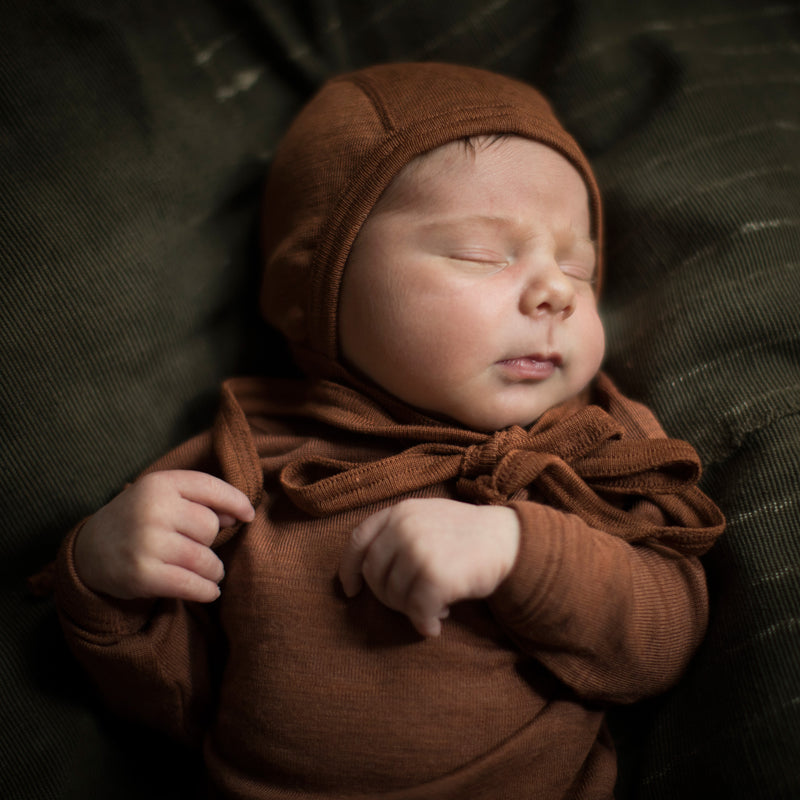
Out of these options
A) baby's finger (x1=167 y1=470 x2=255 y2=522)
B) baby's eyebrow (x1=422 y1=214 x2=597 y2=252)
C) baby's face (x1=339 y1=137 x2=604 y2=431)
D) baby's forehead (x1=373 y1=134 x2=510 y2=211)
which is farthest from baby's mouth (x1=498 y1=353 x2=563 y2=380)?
baby's finger (x1=167 y1=470 x2=255 y2=522)

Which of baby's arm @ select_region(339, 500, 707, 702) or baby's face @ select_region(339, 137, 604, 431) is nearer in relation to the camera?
baby's arm @ select_region(339, 500, 707, 702)

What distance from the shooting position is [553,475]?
3.33 ft

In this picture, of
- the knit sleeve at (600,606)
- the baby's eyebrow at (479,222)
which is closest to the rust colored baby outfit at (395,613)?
the knit sleeve at (600,606)

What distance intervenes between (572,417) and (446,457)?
7.7 inches

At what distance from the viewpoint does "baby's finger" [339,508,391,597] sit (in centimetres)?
94

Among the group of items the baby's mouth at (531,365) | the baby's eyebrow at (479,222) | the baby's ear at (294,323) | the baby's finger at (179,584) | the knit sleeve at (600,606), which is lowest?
the knit sleeve at (600,606)

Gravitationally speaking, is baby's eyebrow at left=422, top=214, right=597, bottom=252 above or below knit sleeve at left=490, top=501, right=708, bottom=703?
above

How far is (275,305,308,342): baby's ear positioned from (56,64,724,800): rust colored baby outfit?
0.05 m

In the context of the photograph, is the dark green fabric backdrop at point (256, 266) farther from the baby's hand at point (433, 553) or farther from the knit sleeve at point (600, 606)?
the baby's hand at point (433, 553)

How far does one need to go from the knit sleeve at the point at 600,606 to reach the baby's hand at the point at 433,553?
0.11 feet

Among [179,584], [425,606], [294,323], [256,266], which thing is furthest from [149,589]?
[256,266]

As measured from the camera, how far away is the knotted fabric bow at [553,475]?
993mm

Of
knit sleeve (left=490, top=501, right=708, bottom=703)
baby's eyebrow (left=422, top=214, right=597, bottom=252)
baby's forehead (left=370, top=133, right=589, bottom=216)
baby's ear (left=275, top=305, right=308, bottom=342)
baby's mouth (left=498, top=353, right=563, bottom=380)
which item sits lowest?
knit sleeve (left=490, top=501, right=708, bottom=703)

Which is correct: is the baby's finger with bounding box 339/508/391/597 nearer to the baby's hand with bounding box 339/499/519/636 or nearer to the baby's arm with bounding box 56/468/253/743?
the baby's hand with bounding box 339/499/519/636
